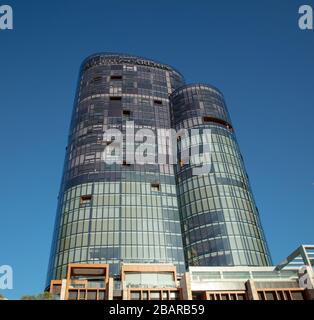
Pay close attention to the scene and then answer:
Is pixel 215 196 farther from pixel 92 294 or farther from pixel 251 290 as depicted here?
pixel 92 294

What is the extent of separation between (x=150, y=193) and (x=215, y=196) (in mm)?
18114

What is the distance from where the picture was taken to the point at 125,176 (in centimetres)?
9988

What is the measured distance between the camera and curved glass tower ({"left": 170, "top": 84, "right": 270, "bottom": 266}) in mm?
85688

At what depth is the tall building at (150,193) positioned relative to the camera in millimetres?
86000

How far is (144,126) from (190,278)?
6212cm

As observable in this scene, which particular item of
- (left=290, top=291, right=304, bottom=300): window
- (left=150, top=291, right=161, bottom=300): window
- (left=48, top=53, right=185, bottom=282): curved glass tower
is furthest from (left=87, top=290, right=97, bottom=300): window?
(left=290, top=291, right=304, bottom=300): window

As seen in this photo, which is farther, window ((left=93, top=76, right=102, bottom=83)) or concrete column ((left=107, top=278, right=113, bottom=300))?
window ((left=93, top=76, right=102, bottom=83))

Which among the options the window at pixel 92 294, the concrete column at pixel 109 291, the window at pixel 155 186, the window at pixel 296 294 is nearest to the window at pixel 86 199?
→ the window at pixel 155 186

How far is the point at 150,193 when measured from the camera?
98.0 meters

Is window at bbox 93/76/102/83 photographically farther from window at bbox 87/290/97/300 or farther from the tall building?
window at bbox 87/290/97/300

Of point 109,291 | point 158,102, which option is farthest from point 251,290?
point 158,102

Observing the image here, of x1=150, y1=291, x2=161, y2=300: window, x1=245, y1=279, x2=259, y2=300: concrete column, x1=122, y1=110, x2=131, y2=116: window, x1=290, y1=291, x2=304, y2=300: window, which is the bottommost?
x1=290, y1=291, x2=304, y2=300: window

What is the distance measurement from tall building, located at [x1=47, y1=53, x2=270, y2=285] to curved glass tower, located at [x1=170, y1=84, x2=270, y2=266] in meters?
0.27
